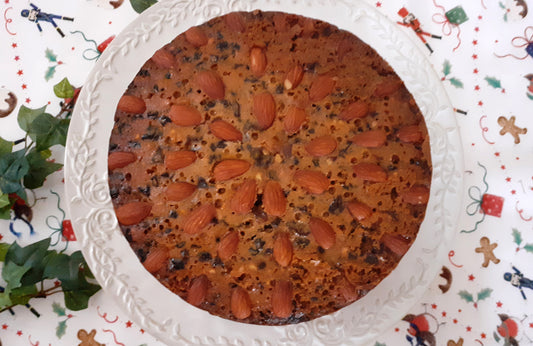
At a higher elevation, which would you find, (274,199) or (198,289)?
(274,199)

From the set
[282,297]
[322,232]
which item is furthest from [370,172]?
[282,297]

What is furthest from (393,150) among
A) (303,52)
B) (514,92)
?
(514,92)

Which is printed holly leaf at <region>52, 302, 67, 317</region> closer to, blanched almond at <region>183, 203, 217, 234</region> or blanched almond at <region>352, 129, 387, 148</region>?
blanched almond at <region>183, 203, 217, 234</region>

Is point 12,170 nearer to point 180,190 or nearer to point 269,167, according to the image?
point 180,190

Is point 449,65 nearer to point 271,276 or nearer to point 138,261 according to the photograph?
point 271,276

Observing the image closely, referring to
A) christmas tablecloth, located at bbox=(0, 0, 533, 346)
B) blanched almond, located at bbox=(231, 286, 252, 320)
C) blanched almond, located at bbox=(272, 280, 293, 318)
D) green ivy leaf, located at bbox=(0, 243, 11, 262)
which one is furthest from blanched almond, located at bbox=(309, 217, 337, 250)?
green ivy leaf, located at bbox=(0, 243, 11, 262)
